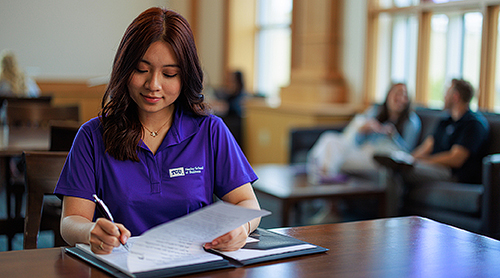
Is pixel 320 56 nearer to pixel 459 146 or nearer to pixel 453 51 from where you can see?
pixel 453 51

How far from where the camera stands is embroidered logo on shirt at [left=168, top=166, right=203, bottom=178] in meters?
1.31

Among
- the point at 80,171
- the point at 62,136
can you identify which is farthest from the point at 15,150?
the point at 80,171

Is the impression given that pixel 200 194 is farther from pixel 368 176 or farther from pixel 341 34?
pixel 341 34

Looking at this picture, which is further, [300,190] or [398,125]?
[398,125]

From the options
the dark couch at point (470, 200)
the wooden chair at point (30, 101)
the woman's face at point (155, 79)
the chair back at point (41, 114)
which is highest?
the woman's face at point (155, 79)

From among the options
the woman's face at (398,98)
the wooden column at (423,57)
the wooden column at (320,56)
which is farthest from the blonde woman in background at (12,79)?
the wooden column at (423,57)

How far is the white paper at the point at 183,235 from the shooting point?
0.92 m

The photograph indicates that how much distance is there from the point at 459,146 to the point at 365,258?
8.57 ft

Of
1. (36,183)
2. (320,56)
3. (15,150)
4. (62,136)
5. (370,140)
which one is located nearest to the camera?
(36,183)

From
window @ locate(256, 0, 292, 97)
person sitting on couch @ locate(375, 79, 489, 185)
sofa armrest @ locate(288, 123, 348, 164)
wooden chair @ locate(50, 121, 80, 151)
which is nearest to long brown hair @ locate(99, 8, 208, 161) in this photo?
wooden chair @ locate(50, 121, 80, 151)

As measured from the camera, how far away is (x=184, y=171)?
133cm

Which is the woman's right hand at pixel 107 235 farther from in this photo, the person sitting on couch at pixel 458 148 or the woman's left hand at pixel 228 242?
the person sitting on couch at pixel 458 148

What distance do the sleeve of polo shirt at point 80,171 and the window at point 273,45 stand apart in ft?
17.7

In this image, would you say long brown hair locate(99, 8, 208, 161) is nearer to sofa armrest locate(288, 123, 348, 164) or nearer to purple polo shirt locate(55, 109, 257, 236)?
purple polo shirt locate(55, 109, 257, 236)
